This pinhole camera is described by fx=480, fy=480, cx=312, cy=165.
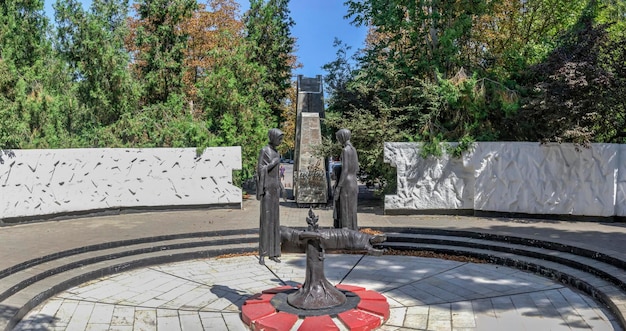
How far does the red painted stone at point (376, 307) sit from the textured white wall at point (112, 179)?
8389 millimetres

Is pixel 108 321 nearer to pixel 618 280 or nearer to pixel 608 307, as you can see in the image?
pixel 608 307

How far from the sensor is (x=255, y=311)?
586 centimetres

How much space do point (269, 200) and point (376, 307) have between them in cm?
192

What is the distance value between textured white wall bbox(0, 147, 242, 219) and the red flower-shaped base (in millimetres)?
7835

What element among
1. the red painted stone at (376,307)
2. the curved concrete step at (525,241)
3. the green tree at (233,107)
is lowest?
the red painted stone at (376,307)

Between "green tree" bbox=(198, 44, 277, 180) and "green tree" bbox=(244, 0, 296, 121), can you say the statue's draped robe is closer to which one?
"green tree" bbox=(198, 44, 277, 180)

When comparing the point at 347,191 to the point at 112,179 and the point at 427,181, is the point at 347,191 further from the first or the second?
the point at 112,179

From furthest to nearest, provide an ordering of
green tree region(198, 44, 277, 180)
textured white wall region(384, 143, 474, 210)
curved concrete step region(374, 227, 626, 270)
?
green tree region(198, 44, 277, 180) < textured white wall region(384, 143, 474, 210) < curved concrete step region(374, 227, 626, 270)

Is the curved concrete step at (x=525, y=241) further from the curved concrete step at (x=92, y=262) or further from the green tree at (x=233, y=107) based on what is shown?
the green tree at (x=233, y=107)

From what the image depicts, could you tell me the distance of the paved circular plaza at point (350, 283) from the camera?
5781 mm

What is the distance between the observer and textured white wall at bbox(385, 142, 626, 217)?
11.5 meters

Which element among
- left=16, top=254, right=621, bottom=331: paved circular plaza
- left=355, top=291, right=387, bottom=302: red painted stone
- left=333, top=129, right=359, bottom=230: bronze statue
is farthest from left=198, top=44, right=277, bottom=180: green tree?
left=355, top=291, right=387, bottom=302: red painted stone

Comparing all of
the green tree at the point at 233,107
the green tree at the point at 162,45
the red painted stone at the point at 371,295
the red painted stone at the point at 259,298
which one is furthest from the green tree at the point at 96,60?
the red painted stone at the point at 371,295

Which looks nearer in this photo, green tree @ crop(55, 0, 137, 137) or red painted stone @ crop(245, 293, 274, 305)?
red painted stone @ crop(245, 293, 274, 305)
